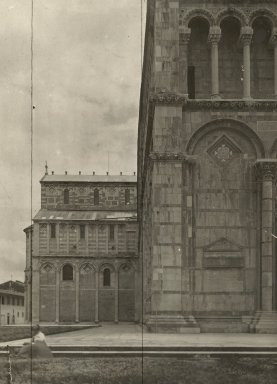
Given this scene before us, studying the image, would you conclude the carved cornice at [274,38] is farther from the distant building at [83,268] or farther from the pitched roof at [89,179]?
the pitched roof at [89,179]

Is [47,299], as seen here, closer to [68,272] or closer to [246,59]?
[68,272]

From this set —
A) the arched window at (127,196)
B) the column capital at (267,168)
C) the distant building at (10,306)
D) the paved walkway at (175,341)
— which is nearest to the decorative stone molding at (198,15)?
the column capital at (267,168)

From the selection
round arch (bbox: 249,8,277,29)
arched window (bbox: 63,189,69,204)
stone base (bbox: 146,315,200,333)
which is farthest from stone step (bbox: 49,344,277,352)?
arched window (bbox: 63,189,69,204)

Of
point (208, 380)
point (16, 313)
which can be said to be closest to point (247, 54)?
point (208, 380)

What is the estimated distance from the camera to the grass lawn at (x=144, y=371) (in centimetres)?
1395

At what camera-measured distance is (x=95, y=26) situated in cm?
2706

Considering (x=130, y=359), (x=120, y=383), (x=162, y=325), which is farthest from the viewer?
(x=162, y=325)

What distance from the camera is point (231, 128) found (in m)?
28.0

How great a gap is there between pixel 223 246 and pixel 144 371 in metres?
13.1

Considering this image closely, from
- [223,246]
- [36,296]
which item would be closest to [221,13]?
[223,246]

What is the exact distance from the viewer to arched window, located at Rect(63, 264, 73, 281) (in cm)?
7462

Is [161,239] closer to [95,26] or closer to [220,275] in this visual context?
[220,275]

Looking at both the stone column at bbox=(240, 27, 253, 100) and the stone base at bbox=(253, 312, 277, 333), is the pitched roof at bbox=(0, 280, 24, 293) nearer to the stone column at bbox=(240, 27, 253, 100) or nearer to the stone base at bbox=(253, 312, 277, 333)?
the stone base at bbox=(253, 312, 277, 333)

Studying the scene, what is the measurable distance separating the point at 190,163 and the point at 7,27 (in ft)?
31.3
